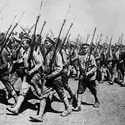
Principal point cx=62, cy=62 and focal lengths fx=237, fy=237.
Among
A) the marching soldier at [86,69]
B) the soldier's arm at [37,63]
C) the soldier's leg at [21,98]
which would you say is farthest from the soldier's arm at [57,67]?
the marching soldier at [86,69]

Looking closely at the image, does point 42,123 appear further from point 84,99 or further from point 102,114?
point 84,99

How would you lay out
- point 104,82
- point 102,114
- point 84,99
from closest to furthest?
point 102,114, point 84,99, point 104,82

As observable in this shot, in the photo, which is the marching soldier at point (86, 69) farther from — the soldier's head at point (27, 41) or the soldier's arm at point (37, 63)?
the soldier's head at point (27, 41)

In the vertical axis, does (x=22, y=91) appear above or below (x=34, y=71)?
below

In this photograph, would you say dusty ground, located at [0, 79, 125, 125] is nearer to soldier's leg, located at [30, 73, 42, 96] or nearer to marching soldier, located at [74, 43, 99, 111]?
marching soldier, located at [74, 43, 99, 111]

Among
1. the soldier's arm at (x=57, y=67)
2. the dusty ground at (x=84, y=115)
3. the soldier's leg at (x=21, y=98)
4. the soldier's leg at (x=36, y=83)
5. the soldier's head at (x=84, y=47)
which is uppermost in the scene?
the soldier's head at (x=84, y=47)

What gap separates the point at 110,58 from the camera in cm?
1217

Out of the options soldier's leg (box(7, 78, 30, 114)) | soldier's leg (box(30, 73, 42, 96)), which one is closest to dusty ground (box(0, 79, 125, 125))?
soldier's leg (box(7, 78, 30, 114))

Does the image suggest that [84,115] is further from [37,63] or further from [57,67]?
[37,63]

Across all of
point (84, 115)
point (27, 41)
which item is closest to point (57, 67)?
point (27, 41)

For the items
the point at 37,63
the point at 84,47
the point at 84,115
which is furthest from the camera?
the point at 84,47

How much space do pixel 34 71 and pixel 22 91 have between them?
2.05ft

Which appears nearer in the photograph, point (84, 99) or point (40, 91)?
point (40, 91)

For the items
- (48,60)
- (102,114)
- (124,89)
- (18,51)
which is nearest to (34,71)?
(48,60)
